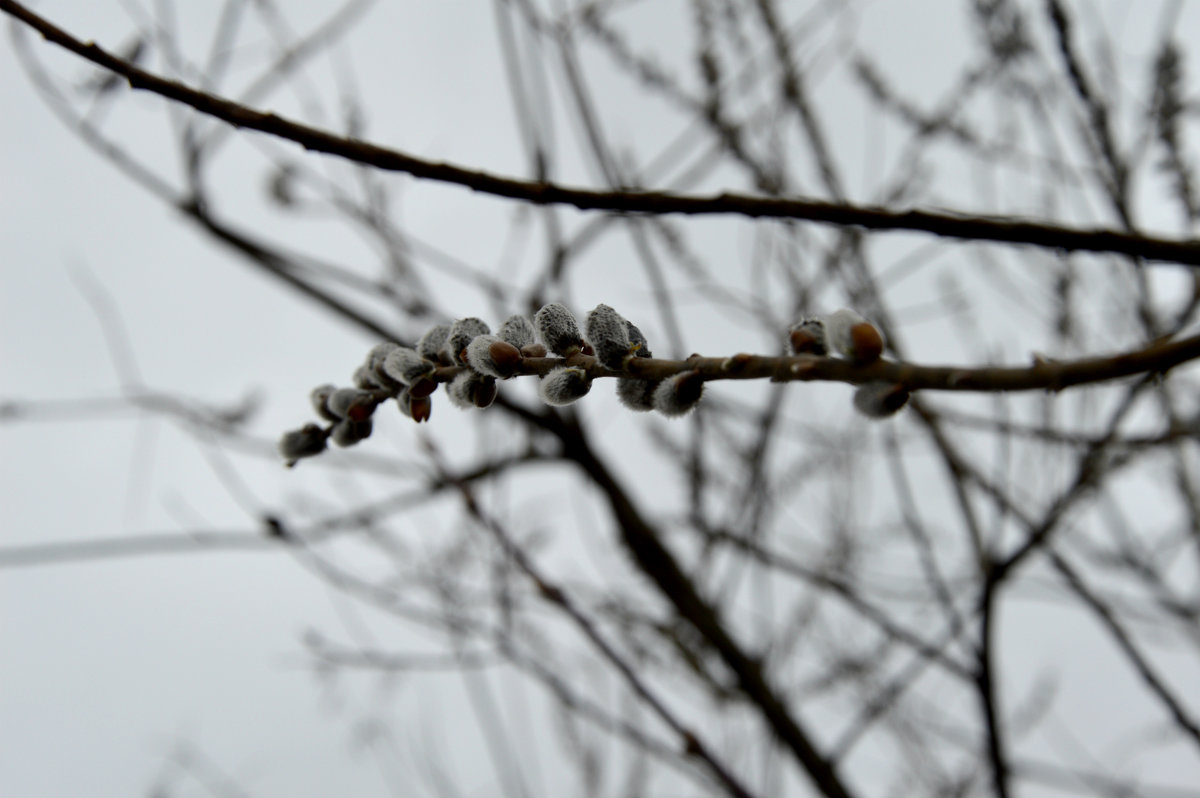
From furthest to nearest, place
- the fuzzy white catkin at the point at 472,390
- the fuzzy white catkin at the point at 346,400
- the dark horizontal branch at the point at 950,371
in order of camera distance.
A: 1. the fuzzy white catkin at the point at 346,400
2. the fuzzy white catkin at the point at 472,390
3. the dark horizontal branch at the point at 950,371

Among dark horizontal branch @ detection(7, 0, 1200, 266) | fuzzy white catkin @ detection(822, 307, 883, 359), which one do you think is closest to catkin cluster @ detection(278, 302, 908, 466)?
fuzzy white catkin @ detection(822, 307, 883, 359)

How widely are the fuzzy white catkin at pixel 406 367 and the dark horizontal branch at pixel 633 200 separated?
0.26 metres

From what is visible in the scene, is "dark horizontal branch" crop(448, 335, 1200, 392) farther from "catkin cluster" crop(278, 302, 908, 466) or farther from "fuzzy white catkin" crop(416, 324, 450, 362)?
"fuzzy white catkin" crop(416, 324, 450, 362)

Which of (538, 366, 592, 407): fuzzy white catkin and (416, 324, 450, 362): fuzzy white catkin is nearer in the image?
(538, 366, 592, 407): fuzzy white catkin

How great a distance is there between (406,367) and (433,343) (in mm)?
72

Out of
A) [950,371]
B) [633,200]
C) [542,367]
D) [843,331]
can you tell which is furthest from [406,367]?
[950,371]

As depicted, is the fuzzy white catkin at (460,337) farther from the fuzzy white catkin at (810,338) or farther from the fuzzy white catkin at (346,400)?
the fuzzy white catkin at (810,338)

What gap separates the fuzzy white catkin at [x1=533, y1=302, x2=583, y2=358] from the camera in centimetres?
88

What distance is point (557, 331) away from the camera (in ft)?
2.90

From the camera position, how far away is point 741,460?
362cm

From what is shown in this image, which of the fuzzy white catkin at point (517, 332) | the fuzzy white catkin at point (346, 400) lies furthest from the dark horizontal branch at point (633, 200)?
the fuzzy white catkin at point (346, 400)

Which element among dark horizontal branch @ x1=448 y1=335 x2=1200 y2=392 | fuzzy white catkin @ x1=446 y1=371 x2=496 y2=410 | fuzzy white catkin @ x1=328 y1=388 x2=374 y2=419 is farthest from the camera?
fuzzy white catkin @ x1=328 y1=388 x2=374 y2=419

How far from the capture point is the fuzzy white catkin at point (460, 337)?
92 centimetres

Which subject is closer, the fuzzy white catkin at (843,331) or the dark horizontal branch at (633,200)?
the fuzzy white catkin at (843,331)
